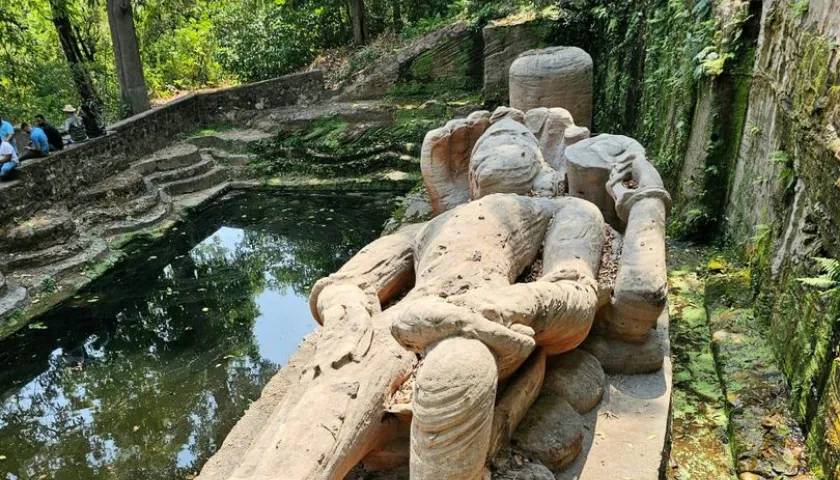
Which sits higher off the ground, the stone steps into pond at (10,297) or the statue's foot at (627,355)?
the statue's foot at (627,355)

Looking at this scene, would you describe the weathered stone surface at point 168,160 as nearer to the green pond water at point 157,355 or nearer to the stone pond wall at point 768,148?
the green pond water at point 157,355

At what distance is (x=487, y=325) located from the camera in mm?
2326

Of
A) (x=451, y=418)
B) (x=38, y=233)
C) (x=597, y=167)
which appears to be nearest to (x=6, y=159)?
(x=38, y=233)

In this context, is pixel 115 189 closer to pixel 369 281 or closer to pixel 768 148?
pixel 369 281

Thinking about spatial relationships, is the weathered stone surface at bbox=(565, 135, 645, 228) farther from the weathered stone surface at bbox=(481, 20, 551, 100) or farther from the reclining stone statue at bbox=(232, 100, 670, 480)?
the weathered stone surface at bbox=(481, 20, 551, 100)

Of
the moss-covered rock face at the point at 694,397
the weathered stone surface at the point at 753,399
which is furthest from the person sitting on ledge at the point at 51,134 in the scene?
the weathered stone surface at the point at 753,399

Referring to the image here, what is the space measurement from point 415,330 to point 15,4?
15.7 meters

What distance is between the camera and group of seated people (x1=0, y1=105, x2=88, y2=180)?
9.21 m

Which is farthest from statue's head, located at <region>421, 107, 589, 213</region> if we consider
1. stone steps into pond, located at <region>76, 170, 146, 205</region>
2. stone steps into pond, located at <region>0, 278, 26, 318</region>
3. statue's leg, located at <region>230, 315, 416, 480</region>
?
stone steps into pond, located at <region>76, 170, 146, 205</region>

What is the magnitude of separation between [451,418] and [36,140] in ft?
33.6

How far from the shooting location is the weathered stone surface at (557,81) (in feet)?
18.4

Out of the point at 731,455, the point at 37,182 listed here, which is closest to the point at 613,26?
the point at 731,455

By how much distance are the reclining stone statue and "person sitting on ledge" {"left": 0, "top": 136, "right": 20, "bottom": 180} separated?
773 cm

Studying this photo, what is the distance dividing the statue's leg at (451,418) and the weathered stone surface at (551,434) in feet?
1.45
